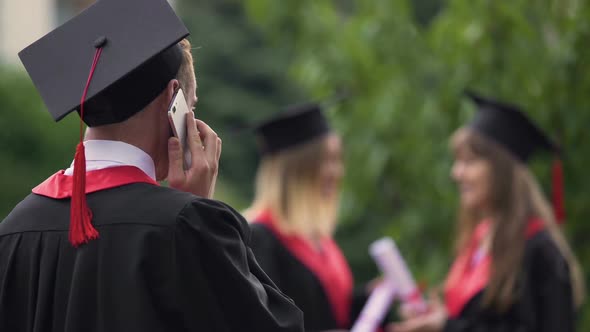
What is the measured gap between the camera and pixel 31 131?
39.1ft

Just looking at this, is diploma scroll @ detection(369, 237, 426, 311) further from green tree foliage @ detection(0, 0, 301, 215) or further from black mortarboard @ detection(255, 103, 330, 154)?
green tree foliage @ detection(0, 0, 301, 215)

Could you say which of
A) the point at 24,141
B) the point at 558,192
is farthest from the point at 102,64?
the point at 24,141

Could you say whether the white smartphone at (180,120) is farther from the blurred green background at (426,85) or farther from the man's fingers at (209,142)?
the blurred green background at (426,85)

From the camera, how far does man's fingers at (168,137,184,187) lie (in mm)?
2213

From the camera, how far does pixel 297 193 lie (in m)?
4.68

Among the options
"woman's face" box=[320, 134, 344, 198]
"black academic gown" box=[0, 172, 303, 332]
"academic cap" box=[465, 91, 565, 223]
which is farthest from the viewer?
"woman's face" box=[320, 134, 344, 198]

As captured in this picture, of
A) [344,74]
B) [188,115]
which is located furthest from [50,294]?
[344,74]

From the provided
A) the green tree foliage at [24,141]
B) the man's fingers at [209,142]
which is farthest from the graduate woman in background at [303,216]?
the green tree foliage at [24,141]

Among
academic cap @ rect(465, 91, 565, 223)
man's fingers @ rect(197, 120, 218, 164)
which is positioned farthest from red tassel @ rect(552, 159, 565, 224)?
man's fingers @ rect(197, 120, 218, 164)

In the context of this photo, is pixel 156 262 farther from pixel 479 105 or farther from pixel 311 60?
pixel 311 60

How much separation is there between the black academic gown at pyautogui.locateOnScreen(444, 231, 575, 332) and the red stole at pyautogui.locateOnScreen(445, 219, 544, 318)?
82mm

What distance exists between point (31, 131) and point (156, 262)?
1037cm

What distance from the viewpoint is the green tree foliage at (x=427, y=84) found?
16.4 feet

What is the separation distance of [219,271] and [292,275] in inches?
96.0
